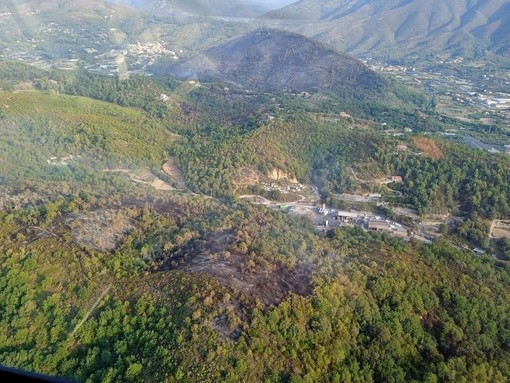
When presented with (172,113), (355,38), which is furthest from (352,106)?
(355,38)

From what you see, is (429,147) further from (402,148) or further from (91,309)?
(91,309)

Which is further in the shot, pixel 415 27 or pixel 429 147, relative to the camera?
pixel 415 27

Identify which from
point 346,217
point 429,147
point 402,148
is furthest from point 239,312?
point 429,147

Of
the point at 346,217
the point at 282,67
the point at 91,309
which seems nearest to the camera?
the point at 91,309

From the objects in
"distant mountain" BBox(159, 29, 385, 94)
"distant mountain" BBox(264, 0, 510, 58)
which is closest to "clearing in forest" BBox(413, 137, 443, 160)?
"distant mountain" BBox(159, 29, 385, 94)

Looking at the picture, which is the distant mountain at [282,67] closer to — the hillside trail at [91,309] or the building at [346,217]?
the building at [346,217]

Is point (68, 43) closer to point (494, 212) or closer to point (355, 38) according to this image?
point (355, 38)
